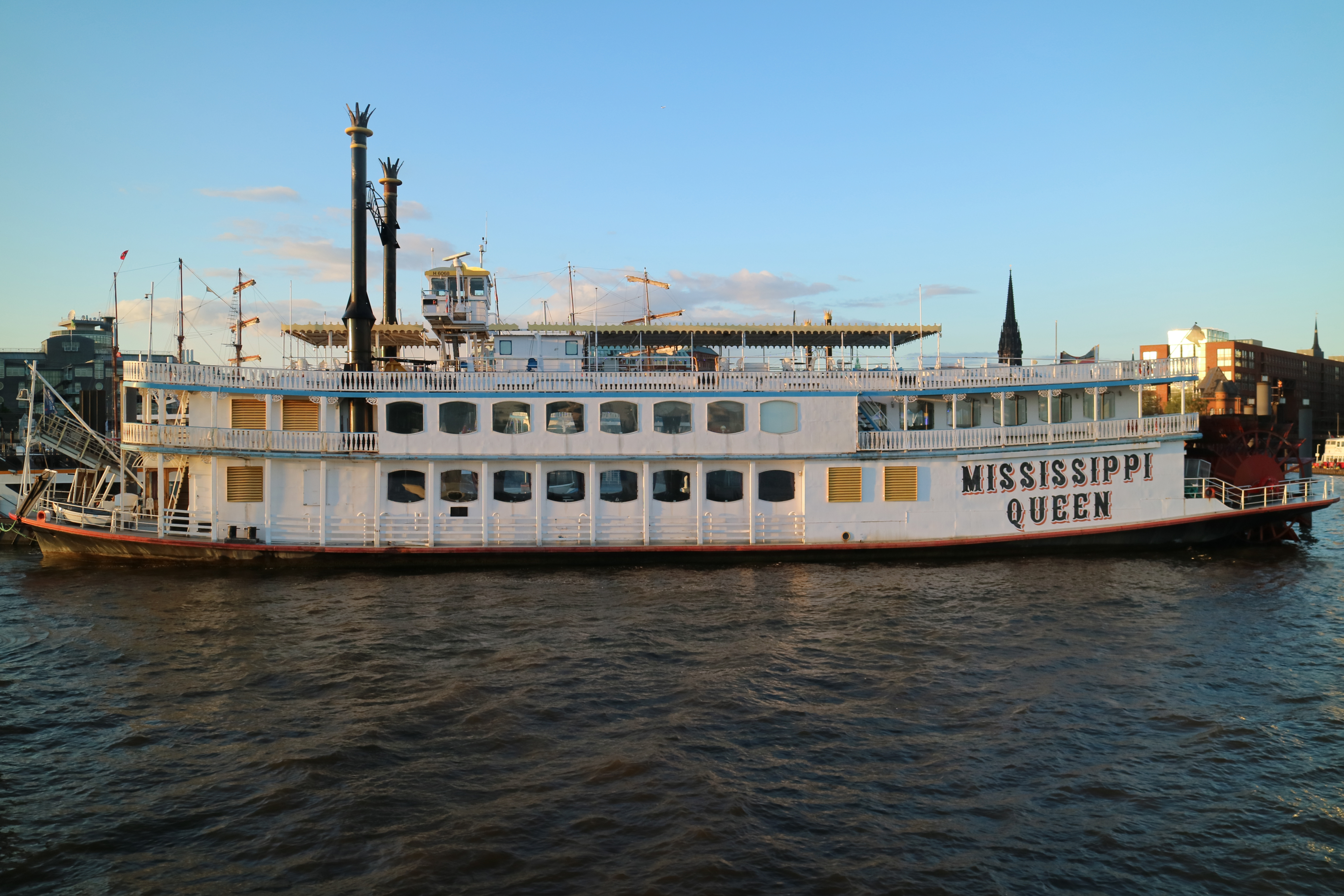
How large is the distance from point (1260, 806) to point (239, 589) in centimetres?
2082

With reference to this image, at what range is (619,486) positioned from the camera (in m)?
24.2

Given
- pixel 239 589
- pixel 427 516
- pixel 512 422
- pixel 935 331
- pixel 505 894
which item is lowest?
pixel 505 894

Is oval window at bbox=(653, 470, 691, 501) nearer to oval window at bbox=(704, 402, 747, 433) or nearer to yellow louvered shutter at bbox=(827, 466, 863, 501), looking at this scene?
oval window at bbox=(704, 402, 747, 433)

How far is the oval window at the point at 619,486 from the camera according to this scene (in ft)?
78.6

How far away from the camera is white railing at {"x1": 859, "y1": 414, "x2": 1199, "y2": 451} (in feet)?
78.3

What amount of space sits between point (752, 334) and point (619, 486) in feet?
31.4

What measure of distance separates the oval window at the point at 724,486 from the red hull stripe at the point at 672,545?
151cm

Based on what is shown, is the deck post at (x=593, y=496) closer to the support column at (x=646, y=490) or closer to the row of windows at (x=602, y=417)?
the row of windows at (x=602, y=417)

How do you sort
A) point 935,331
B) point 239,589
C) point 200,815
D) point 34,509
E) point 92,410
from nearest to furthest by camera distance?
point 200,815 < point 239,589 < point 34,509 < point 935,331 < point 92,410

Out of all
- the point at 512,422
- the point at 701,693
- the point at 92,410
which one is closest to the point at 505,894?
the point at 701,693

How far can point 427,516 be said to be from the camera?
76.8 ft

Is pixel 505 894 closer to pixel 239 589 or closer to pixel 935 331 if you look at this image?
pixel 239 589

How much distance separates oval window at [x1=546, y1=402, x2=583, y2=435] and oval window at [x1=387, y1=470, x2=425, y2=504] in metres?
4.20

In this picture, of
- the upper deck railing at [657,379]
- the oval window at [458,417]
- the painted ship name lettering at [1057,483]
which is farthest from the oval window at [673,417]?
the painted ship name lettering at [1057,483]
